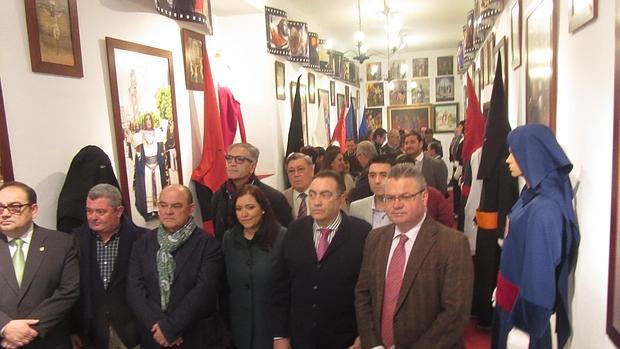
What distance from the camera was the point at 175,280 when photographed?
2.69 metres

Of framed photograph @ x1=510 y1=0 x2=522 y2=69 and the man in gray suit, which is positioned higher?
framed photograph @ x1=510 y1=0 x2=522 y2=69

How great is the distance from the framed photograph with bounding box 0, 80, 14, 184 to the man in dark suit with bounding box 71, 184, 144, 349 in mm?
451

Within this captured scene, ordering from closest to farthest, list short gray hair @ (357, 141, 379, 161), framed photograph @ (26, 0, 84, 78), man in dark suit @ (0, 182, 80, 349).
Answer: man in dark suit @ (0, 182, 80, 349) < framed photograph @ (26, 0, 84, 78) < short gray hair @ (357, 141, 379, 161)

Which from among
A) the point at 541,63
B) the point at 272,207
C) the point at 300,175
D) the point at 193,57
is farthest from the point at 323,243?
the point at 193,57

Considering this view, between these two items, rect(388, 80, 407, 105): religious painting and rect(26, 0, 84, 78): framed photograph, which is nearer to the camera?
rect(26, 0, 84, 78): framed photograph

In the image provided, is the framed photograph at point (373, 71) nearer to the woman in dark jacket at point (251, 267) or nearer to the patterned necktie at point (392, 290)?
the woman in dark jacket at point (251, 267)

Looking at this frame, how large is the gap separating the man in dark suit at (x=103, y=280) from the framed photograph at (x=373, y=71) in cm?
1309

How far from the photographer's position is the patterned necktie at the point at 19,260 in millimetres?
2404

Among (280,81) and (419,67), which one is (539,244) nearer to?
(280,81)

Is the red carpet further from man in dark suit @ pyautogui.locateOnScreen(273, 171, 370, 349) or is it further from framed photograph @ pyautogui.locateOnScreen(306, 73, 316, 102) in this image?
framed photograph @ pyautogui.locateOnScreen(306, 73, 316, 102)

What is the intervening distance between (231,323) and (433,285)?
1310 mm

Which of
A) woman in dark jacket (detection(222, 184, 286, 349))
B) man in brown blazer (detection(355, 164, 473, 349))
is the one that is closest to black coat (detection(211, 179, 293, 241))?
woman in dark jacket (detection(222, 184, 286, 349))

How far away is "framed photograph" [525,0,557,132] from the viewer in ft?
9.71

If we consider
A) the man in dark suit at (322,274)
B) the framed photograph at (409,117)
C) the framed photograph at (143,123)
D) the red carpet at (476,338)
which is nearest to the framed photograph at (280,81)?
the framed photograph at (143,123)
